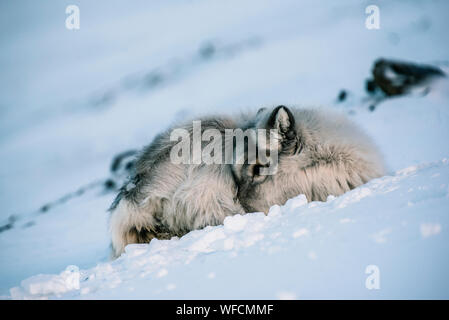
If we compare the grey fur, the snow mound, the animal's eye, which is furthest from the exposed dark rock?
the animal's eye

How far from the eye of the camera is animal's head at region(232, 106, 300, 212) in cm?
256

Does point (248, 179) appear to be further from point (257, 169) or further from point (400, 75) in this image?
point (400, 75)

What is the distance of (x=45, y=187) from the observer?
31.7 feet

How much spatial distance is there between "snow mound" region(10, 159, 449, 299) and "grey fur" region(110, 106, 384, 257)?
0.22m

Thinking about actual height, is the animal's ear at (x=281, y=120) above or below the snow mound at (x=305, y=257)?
above

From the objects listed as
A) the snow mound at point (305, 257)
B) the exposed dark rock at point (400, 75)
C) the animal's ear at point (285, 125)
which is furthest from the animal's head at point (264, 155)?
the exposed dark rock at point (400, 75)

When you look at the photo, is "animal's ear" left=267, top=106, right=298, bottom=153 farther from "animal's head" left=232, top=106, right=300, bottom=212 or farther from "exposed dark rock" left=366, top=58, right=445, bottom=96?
"exposed dark rock" left=366, top=58, right=445, bottom=96

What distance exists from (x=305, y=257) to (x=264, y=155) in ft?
3.00

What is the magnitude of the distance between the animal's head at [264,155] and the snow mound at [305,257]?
0.74 feet

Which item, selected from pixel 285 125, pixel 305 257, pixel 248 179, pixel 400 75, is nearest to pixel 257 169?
pixel 248 179

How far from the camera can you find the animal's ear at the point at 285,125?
2.53 m

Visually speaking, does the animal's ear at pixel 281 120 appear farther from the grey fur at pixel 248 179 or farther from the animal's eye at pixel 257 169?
the animal's eye at pixel 257 169
